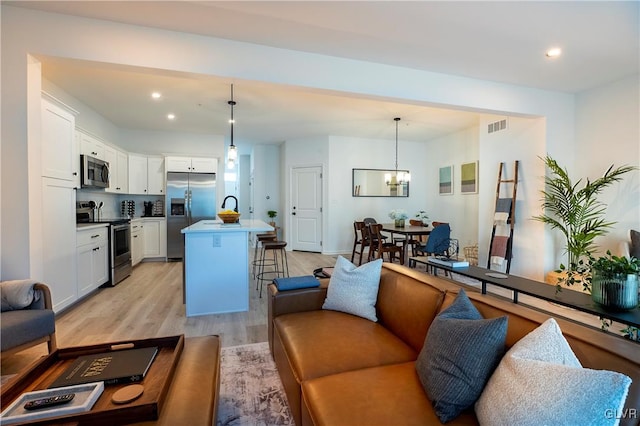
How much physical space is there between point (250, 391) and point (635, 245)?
179 inches

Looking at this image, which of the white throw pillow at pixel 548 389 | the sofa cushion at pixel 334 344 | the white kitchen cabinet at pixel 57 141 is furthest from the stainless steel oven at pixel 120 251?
the white throw pillow at pixel 548 389

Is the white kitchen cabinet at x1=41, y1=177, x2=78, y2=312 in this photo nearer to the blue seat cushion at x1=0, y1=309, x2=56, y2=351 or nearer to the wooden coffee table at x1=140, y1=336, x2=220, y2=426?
the blue seat cushion at x1=0, y1=309, x2=56, y2=351

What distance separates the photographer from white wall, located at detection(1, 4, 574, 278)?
232cm

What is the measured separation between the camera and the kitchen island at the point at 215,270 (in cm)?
317

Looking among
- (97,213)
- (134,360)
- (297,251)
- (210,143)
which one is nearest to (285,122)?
(210,143)

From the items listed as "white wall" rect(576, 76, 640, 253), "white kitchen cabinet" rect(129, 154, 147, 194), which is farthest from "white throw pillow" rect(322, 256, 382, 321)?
"white kitchen cabinet" rect(129, 154, 147, 194)

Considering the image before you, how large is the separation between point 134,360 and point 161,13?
262 centimetres

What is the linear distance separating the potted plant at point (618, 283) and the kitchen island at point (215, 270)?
260cm

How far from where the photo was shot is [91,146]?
434cm

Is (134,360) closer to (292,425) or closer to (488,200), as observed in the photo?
(292,425)

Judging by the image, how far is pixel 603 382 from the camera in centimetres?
75

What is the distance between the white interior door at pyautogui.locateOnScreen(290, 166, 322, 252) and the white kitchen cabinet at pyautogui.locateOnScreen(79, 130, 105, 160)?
152 inches

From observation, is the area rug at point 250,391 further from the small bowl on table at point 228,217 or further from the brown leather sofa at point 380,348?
the small bowl on table at point 228,217

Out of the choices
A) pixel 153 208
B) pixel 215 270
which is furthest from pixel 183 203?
pixel 215 270
